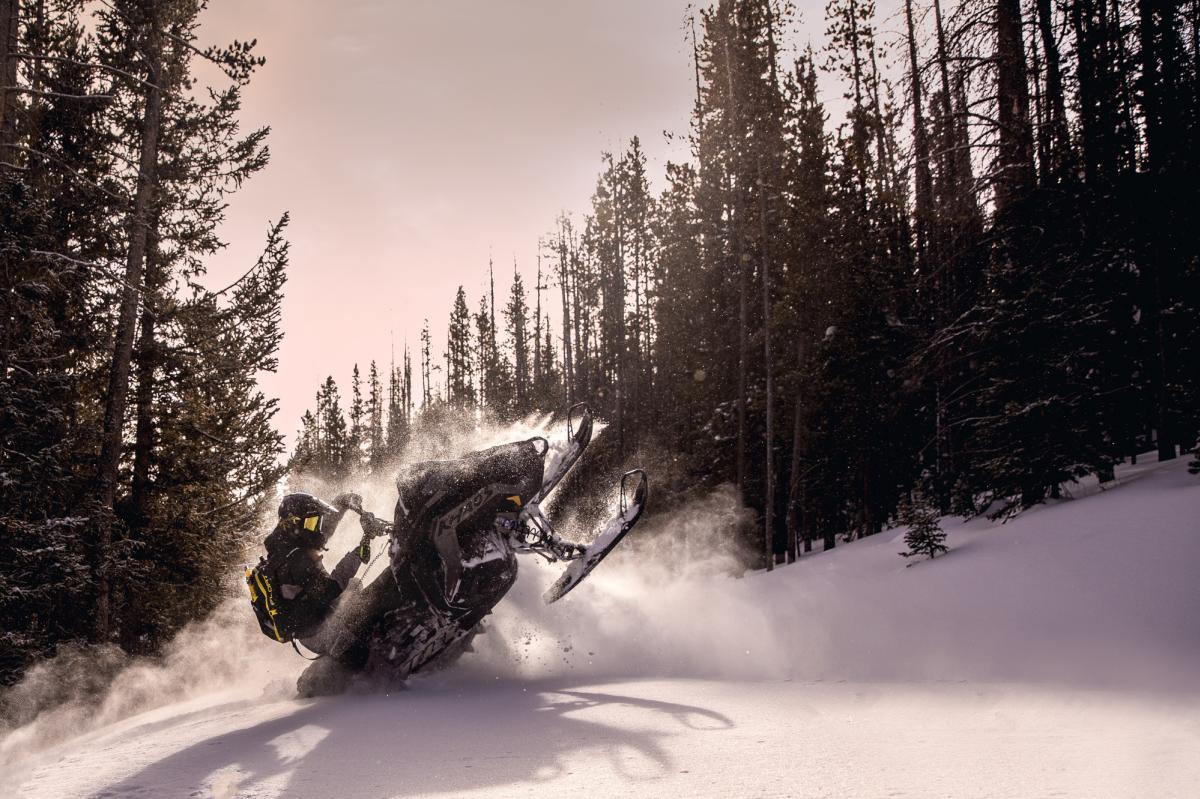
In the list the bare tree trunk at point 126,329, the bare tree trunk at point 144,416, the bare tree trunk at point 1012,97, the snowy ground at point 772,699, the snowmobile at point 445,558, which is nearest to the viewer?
the snowy ground at point 772,699

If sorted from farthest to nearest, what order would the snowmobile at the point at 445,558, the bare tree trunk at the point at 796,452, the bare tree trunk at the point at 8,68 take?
the bare tree trunk at the point at 796,452
the bare tree trunk at the point at 8,68
the snowmobile at the point at 445,558

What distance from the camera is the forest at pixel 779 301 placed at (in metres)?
9.69

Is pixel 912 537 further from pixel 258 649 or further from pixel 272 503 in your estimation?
pixel 272 503

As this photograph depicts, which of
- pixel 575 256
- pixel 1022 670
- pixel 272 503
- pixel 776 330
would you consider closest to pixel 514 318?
pixel 575 256

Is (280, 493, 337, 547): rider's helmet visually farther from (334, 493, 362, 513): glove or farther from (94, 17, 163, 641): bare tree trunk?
(94, 17, 163, 641): bare tree trunk

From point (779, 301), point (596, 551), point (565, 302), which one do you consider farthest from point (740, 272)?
point (565, 302)

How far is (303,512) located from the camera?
288 inches

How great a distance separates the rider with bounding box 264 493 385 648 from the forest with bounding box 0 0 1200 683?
13.1 ft

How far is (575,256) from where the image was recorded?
56.1 meters

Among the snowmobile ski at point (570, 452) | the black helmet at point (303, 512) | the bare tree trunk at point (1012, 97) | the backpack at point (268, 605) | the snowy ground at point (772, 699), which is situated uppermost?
the bare tree trunk at point (1012, 97)

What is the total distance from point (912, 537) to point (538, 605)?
212 inches

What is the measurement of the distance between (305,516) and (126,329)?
7.25 metres

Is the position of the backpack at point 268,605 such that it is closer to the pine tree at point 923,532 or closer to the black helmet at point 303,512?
the black helmet at point 303,512

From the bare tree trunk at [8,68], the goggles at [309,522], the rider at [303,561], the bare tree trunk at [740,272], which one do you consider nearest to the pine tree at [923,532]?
the rider at [303,561]
